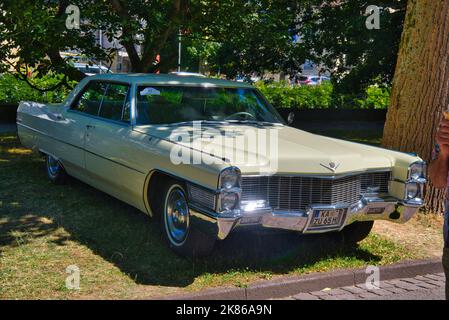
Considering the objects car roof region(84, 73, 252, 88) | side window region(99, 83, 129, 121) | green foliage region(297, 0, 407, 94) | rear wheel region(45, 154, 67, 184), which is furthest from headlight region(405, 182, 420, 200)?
green foliage region(297, 0, 407, 94)

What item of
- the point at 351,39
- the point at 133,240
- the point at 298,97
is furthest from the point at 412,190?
the point at 298,97

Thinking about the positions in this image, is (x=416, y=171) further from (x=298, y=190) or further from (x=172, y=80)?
(x=172, y=80)

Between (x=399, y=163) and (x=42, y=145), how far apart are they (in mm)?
4850

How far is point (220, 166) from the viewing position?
472 centimetres

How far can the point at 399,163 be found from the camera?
5605 millimetres

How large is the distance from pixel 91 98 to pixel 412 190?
4017mm

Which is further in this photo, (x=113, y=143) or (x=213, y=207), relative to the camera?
(x=113, y=143)

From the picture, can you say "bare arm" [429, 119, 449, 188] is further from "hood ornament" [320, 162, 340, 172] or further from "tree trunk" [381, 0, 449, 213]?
"tree trunk" [381, 0, 449, 213]

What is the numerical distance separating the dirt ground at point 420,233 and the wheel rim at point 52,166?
13.8 ft

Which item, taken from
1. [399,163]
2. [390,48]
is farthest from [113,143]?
[390,48]

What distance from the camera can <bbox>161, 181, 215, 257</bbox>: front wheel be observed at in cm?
512

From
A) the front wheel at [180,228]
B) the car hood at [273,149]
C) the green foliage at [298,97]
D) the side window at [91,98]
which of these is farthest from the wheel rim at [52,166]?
the green foliage at [298,97]

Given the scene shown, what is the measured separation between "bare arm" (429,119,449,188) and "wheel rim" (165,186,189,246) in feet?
8.25
